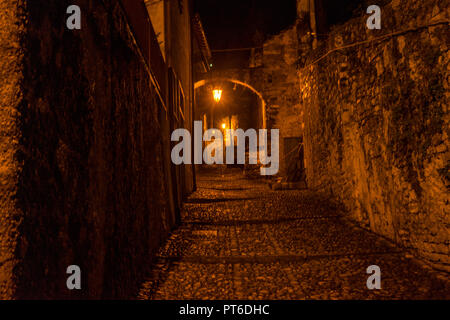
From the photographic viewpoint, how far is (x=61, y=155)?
1.40m

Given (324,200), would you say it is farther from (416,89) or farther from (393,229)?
(416,89)

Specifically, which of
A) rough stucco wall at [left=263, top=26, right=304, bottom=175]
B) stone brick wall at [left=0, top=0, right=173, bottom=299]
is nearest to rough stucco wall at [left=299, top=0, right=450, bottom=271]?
stone brick wall at [left=0, top=0, right=173, bottom=299]

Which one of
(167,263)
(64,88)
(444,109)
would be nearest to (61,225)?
(64,88)

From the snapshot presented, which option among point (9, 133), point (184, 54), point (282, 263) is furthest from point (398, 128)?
point (184, 54)

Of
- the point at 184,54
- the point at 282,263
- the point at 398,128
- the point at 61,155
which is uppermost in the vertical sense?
the point at 184,54

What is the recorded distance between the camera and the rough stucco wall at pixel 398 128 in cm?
278

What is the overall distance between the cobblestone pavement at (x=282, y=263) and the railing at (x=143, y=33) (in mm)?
2228

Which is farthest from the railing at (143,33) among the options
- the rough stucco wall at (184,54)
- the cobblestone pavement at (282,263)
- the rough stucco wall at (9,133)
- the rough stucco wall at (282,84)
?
the rough stucco wall at (282,84)

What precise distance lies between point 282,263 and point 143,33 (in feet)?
9.42

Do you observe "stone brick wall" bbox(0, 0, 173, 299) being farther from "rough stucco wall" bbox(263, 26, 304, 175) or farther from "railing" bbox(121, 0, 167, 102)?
"rough stucco wall" bbox(263, 26, 304, 175)

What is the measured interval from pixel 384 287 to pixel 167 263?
1989 mm

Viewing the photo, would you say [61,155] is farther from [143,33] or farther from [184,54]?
[184,54]

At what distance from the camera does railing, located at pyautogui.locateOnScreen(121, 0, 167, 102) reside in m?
2.81

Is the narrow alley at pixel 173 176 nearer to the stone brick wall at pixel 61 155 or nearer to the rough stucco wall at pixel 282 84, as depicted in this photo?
the stone brick wall at pixel 61 155
